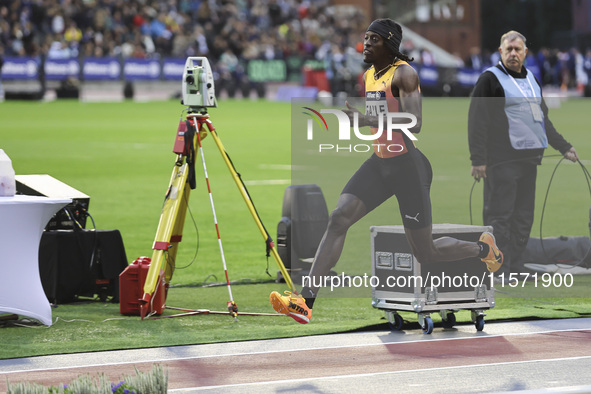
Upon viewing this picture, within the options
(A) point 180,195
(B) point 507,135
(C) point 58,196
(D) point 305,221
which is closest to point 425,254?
(D) point 305,221

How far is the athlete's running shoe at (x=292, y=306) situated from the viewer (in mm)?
8055

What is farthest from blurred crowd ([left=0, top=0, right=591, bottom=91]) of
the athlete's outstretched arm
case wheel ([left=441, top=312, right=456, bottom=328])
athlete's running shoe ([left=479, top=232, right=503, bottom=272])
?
the athlete's outstretched arm

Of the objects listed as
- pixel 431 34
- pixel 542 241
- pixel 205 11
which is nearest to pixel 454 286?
pixel 542 241

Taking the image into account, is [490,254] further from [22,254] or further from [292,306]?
[22,254]

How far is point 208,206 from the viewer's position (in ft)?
53.9

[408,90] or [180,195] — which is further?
[180,195]

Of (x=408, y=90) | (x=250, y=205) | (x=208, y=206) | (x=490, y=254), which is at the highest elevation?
(x=408, y=90)

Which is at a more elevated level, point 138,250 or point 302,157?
point 302,157

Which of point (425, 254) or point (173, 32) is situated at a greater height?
point (173, 32)

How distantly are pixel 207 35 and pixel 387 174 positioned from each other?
4099cm

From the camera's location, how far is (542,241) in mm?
10727

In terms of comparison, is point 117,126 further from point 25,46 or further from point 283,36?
point 283,36

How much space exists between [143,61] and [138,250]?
1185 inches

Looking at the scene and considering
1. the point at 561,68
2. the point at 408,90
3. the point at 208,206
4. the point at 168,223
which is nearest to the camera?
the point at 408,90
